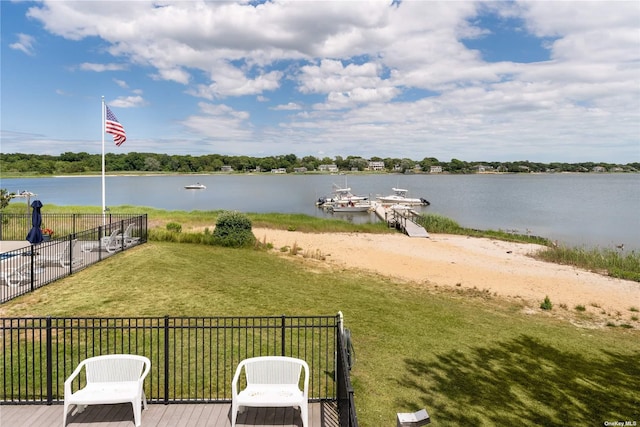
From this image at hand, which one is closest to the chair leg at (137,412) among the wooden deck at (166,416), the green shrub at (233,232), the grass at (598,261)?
the wooden deck at (166,416)

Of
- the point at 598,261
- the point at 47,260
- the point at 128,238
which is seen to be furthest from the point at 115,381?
the point at 598,261

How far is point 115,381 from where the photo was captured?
5805 mm

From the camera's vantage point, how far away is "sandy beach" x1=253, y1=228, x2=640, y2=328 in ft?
47.0

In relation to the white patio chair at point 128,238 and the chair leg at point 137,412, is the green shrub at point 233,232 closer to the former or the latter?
the white patio chair at point 128,238

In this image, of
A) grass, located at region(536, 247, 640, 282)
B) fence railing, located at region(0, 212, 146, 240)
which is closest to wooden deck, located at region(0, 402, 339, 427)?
fence railing, located at region(0, 212, 146, 240)

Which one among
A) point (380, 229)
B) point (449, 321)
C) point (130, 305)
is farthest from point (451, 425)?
point (380, 229)

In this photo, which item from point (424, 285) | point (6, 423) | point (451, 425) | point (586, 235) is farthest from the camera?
point (586, 235)

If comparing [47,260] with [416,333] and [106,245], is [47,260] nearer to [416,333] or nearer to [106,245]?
[106,245]

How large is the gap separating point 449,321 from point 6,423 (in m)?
9.91

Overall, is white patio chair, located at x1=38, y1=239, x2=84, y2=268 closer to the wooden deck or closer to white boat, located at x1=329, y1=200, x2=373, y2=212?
the wooden deck

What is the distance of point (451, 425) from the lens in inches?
240

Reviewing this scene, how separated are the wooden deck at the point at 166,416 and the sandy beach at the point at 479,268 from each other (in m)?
10.3

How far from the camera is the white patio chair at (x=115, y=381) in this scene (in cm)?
540

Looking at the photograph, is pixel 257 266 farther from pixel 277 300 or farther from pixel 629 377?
pixel 629 377
